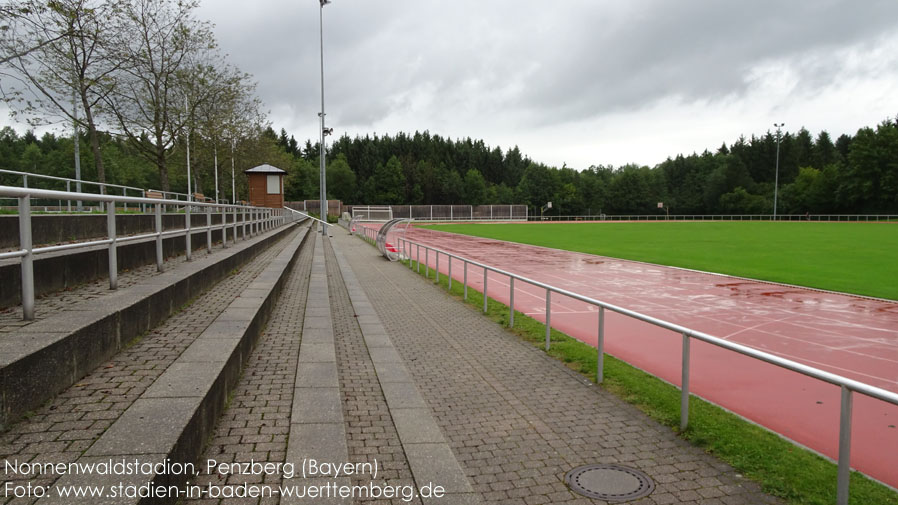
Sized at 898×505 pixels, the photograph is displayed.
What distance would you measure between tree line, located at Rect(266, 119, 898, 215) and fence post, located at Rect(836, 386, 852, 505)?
3769 inches

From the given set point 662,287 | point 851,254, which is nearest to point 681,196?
point 851,254

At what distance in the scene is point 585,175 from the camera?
5128 inches

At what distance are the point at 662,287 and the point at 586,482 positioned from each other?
10661mm

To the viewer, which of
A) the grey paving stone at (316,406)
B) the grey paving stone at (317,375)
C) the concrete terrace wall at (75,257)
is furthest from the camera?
the grey paving stone at (317,375)

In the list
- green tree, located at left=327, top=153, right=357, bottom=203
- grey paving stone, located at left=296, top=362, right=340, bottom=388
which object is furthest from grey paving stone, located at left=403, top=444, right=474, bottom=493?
green tree, located at left=327, top=153, right=357, bottom=203

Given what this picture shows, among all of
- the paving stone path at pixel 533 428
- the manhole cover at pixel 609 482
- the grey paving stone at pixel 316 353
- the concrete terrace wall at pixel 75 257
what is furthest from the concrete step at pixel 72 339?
the manhole cover at pixel 609 482

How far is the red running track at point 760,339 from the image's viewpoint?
5.06 meters

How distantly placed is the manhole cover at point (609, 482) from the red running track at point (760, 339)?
159 cm

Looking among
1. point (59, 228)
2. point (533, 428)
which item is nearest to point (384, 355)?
point (533, 428)

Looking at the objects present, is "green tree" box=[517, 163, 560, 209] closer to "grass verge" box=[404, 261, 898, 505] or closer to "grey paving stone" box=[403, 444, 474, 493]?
"grass verge" box=[404, 261, 898, 505]

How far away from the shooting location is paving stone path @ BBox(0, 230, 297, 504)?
119 inches

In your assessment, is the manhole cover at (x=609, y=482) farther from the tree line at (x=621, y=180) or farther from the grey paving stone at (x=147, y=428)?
the tree line at (x=621, y=180)

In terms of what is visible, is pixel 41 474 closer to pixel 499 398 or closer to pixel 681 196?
pixel 499 398

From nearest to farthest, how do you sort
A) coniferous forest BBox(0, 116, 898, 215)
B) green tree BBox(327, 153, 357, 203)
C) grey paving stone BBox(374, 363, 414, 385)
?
1. grey paving stone BBox(374, 363, 414, 385)
2. coniferous forest BBox(0, 116, 898, 215)
3. green tree BBox(327, 153, 357, 203)
